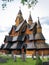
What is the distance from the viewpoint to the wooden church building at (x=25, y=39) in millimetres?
24844

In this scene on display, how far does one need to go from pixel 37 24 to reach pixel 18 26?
391cm

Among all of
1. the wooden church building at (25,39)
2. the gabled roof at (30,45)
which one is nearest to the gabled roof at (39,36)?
the wooden church building at (25,39)

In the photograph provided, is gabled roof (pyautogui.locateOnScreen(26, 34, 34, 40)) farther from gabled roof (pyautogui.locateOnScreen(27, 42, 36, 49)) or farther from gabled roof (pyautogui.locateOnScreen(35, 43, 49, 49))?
gabled roof (pyautogui.locateOnScreen(35, 43, 49, 49))

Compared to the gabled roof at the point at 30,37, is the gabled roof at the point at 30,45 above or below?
below

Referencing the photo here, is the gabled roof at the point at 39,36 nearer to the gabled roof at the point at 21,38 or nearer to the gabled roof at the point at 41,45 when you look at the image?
the gabled roof at the point at 41,45

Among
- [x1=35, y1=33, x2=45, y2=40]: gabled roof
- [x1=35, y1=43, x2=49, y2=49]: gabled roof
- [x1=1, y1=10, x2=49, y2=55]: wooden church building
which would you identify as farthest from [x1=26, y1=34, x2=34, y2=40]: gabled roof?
[x1=35, y1=43, x2=49, y2=49]: gabled roof

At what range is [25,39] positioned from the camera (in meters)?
27.0

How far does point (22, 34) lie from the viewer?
2828 centimetres

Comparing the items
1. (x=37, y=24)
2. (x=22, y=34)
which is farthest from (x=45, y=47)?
(x=22, y=34)

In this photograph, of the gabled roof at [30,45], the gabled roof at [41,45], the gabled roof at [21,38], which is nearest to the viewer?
the gabled roof at [41,45]

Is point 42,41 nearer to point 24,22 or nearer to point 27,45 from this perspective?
point 27,45

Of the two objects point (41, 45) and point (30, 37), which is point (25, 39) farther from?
point (41, 45)

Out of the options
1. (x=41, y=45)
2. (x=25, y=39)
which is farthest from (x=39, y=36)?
(x=25, y=39)

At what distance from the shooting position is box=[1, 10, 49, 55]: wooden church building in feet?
81.5
